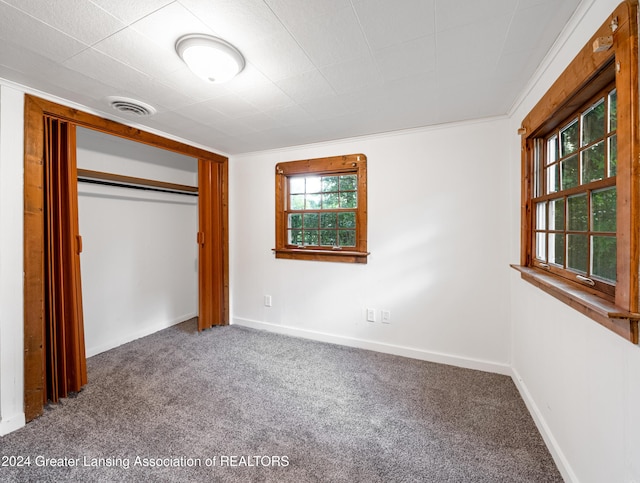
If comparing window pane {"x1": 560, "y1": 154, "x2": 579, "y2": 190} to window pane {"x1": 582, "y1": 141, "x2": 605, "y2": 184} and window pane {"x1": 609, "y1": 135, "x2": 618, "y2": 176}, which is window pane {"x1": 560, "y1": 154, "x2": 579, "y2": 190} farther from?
window pane {"x1": 609, "y1": 135, "x2": 618, "y2": 176}

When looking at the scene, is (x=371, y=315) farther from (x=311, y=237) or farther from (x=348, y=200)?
(x=348, y=200)

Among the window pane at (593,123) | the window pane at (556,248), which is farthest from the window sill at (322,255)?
the window pane at (593,123)

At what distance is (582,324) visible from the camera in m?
1.26

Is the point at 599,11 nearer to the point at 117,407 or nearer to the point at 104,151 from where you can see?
the point at 117,407

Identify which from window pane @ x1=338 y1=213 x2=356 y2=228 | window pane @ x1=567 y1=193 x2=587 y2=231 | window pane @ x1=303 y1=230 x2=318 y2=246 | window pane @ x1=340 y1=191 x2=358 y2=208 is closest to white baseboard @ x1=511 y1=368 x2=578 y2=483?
window pane @ x1=567 y1=193 x2=587 y2=231

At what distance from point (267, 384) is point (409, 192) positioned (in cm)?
227

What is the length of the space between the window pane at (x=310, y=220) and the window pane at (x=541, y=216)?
7.02 ft

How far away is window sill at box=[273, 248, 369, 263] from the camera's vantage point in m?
2.98

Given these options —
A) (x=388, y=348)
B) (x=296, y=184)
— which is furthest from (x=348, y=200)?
(x=388, y=348)

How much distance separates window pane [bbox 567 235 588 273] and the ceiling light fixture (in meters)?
2.15

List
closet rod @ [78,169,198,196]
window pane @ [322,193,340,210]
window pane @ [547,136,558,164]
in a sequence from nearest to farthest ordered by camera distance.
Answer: window pane @ [547,136,558,164] → closet rod @ [78,169,198,196] → window pane @ [322,193,340,210]

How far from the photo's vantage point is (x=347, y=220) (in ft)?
10.3

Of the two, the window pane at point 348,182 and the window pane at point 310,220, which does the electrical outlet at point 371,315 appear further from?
the window pane at point 348,182

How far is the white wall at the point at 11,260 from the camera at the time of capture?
1.78 metres
